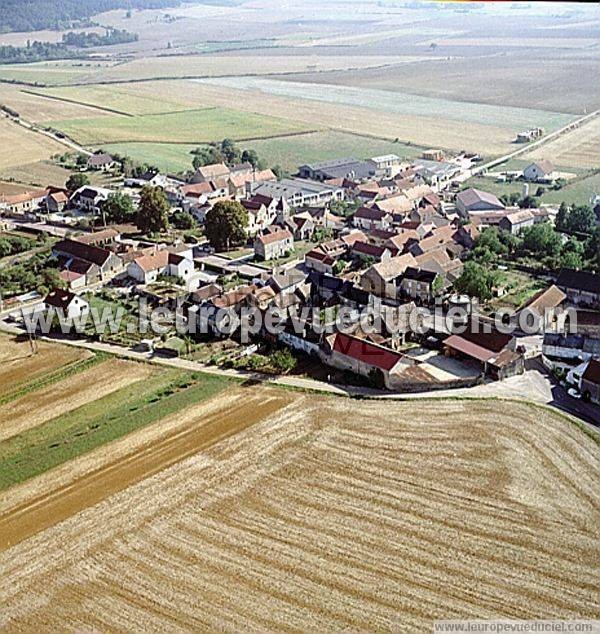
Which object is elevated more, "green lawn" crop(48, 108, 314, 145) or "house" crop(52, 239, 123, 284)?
"green lawn" crop(48, 108, 314, 145)

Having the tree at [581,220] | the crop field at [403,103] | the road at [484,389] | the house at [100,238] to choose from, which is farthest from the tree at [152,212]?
the crop field at [403,103]

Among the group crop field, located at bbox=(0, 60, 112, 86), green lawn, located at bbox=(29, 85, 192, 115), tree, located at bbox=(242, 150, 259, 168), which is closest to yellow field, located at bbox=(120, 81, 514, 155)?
green lawn, located at bbox=(29, 85, 192, 115)

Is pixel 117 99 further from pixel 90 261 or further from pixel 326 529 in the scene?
pixel 326 529

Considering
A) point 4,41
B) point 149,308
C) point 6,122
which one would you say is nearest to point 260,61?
point 4,41

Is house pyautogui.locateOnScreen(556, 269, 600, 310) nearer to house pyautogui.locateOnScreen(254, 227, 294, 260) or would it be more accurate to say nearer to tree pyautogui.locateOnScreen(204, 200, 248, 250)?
house pyautogui.locateOnScreen(254, 227, 294, 260)

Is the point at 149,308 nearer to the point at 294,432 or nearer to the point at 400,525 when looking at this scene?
the point at 294,432
